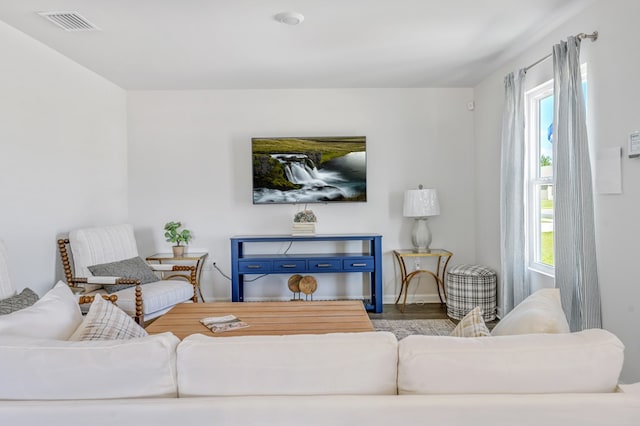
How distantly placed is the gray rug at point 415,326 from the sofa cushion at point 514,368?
2.80 metres

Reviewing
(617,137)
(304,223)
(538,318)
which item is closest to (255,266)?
(304,223)

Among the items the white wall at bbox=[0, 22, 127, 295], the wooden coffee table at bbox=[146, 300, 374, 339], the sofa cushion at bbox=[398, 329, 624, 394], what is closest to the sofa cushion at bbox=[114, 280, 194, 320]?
the wooden coffee table at bbox=[146, 300, 374, 339]

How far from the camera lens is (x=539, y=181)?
3717mm

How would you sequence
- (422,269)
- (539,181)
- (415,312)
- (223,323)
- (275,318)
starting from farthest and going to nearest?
(422,269), (415,312), (539,181), (275,318), (223,323)

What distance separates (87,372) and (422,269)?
4.23 m

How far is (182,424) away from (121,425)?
0.15 meters

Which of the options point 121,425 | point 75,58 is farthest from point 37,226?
point 121,425

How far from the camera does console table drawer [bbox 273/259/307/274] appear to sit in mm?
4531

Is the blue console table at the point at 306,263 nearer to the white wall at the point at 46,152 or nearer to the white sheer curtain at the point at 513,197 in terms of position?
the white sheer curtain at the point at 513,197

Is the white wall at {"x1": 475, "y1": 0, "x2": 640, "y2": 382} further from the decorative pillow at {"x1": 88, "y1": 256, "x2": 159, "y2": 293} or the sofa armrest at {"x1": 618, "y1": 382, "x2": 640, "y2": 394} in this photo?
the decorative pillow at {"x1": 88, "y1": 256, "x2": 159, "y2": 293}

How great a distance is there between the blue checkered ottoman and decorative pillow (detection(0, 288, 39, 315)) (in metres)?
3.50

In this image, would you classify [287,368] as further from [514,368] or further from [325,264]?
[325,264]

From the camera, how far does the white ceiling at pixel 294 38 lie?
9.29ft

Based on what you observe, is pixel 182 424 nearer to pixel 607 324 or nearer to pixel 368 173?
pixel 607 324
